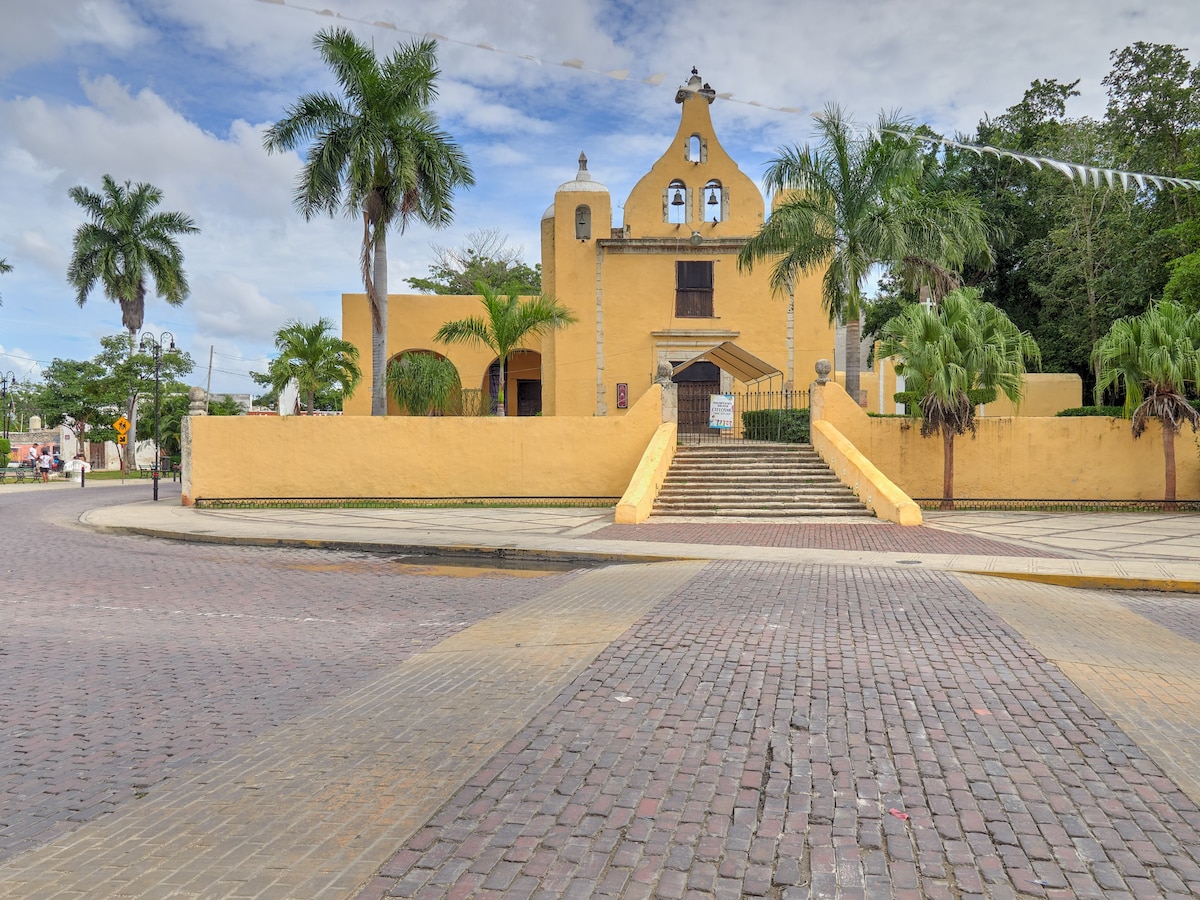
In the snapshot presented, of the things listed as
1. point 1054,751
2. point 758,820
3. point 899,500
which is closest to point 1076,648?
point 1054,751

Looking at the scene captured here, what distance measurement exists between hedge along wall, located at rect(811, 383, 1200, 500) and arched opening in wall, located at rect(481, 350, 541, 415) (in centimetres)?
1496

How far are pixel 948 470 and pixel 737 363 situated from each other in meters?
7.77

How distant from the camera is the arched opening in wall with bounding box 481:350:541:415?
96.7 feet

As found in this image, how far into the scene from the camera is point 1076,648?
20.1 feet

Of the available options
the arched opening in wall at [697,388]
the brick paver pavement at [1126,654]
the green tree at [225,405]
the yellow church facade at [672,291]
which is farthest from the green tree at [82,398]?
the brick paver pavement at [1126,654]

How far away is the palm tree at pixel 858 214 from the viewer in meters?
18.8

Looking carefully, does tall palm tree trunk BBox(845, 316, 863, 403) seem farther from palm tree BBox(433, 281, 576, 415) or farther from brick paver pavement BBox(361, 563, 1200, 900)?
brick paver pavement BBox(361, 563, 1200, 900)

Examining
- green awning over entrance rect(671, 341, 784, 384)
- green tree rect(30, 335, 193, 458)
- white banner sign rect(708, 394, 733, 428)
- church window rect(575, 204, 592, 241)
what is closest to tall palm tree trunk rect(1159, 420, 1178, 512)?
green awning over entrance rect(671, 341, 784, 384)

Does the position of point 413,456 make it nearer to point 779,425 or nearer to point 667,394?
point 667,394

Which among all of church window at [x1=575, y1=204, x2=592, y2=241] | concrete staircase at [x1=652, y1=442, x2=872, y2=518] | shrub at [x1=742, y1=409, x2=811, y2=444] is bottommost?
concrete staircase at [x1=652, y1=442, x2=872, y2=518]

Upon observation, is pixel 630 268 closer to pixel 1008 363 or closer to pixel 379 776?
pixel 1008 363

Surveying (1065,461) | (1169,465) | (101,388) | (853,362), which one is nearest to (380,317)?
(853,362)

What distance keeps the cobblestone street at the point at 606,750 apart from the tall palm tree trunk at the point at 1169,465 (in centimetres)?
1221

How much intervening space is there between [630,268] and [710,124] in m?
5.45
